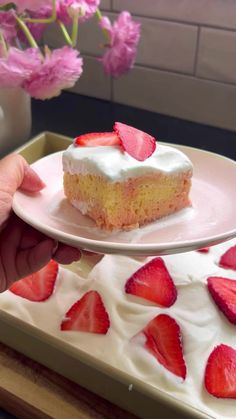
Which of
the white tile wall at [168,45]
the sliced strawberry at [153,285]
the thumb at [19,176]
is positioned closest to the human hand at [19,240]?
the thumb at [19,176]

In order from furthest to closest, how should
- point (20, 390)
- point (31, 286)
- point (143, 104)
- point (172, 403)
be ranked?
point (143, 104), point (31, 286), point (20, 390), point (172, 403)

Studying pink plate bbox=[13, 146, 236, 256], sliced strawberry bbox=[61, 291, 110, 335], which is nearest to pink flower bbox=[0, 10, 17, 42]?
pink plate bbox=[13, 146, 236, 256]

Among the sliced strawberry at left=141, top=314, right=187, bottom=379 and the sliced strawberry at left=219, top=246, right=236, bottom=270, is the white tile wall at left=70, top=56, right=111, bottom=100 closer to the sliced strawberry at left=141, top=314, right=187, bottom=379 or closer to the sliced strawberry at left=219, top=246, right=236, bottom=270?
the sliced strawberry at left=219, top=246, right=236, bottom=270

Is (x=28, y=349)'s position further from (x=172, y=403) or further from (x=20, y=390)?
(x=172, y=403)

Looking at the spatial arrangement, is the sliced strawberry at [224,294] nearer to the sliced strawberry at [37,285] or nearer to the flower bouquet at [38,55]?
the sliced strawberry at [37,285]

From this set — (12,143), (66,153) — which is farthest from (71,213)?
(12,143)

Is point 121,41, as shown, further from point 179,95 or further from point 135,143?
point 135,143
